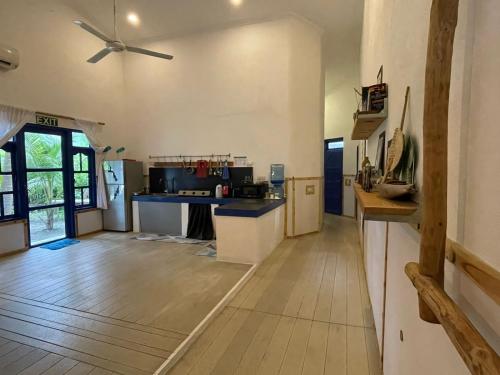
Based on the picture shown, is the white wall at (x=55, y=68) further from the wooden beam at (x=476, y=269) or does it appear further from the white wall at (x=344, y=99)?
the wooden beam at (x=476, y=269)

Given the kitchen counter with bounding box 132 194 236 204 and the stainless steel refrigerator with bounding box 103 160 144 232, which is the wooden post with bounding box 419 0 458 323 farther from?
the stainless steel refrigerator with bounding box 103 160 144 232

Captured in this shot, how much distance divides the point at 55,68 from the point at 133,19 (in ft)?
6.04

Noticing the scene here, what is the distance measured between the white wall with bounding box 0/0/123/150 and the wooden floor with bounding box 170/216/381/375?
488 cm

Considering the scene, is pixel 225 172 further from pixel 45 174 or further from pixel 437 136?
pixel 437 136

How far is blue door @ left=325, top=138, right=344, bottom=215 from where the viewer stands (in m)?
8.05

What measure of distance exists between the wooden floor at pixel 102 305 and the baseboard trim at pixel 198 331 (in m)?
0.06

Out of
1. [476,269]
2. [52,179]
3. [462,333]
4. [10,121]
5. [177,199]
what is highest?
[10,121]

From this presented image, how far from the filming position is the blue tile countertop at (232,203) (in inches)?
153

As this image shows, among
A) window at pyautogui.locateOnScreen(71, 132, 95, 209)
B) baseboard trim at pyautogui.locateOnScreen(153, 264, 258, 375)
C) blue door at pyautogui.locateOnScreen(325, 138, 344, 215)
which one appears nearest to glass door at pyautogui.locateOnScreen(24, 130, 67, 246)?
window at pyautogui.locateOnScreen(71, 132, 95, 209)

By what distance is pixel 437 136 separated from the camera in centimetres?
73

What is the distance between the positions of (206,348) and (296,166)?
4.01 metres

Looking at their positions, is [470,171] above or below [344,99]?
below

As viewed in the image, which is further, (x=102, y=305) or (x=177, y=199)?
(x=177, y=199)

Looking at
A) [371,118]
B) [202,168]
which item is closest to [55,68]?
[202,168]
